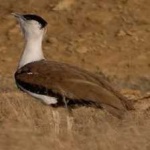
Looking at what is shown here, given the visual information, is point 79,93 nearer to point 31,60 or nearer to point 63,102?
point 63,102

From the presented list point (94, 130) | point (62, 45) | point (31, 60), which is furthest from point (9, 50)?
point (94, 130)

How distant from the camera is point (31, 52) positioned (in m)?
8.88

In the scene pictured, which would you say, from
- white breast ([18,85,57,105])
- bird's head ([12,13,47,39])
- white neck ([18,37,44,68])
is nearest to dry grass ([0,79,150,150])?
white breast ([18,85,57,105])

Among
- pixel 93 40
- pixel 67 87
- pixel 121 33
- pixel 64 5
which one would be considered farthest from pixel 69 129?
pixel 64 5

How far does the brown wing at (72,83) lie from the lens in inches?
314

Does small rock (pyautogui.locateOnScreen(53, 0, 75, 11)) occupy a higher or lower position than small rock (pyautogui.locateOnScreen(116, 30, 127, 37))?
lower

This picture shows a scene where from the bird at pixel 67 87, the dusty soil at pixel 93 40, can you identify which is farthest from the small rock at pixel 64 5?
the bird at pixel 67 87

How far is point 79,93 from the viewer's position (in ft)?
26.3

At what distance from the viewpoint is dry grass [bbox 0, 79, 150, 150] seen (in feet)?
22.5

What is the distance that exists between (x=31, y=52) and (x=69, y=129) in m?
1.59

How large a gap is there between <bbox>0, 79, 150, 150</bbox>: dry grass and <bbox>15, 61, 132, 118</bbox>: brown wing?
197mm

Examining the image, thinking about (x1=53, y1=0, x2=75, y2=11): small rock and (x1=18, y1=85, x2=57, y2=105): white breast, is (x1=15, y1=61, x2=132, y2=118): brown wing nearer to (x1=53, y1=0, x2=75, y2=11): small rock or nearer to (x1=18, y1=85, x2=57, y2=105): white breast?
(x1=18, y1=85, x2=57, y2=105): white breast

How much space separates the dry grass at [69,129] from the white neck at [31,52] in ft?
1.56

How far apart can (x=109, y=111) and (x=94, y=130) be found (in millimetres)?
592
